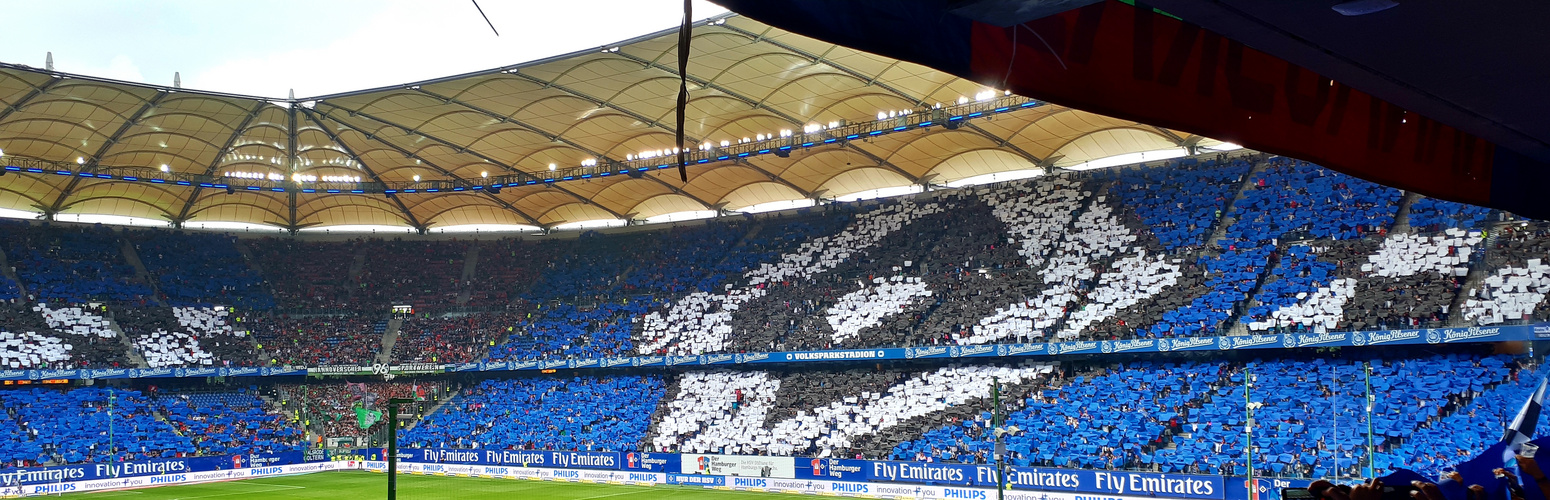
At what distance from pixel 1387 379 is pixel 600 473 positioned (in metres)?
29.8

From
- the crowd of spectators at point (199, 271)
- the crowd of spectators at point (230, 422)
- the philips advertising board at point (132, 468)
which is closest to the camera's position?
the philips advertising board at point (132, 468)

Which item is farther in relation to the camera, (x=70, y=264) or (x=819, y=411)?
(x=70, y=264)

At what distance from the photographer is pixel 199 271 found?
59094 mm

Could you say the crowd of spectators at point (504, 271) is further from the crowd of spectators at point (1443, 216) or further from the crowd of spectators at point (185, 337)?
the crowd of spectators at point (1443, 216)

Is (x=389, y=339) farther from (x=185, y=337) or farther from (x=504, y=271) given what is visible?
(x=185, y=337)

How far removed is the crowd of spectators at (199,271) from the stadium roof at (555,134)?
2.50 m

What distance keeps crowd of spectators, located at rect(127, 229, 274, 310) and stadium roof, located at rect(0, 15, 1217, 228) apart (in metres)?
2.50

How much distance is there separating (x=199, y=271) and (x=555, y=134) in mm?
27890

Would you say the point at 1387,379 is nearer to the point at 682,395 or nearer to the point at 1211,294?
the point at 1211,294

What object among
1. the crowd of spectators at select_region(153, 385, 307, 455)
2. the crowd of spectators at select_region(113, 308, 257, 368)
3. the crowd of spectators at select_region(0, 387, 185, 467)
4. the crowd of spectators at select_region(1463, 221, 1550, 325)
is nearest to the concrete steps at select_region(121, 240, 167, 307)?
the crowd of spectators at select_region(113, 308, 257, 368)

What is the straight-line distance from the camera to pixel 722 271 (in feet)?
180

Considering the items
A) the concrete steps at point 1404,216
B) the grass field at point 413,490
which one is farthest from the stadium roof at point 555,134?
the grass field at point 413,490

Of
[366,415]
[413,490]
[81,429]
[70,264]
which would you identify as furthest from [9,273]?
[366,415]

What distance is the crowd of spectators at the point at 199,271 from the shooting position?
57.6 m
